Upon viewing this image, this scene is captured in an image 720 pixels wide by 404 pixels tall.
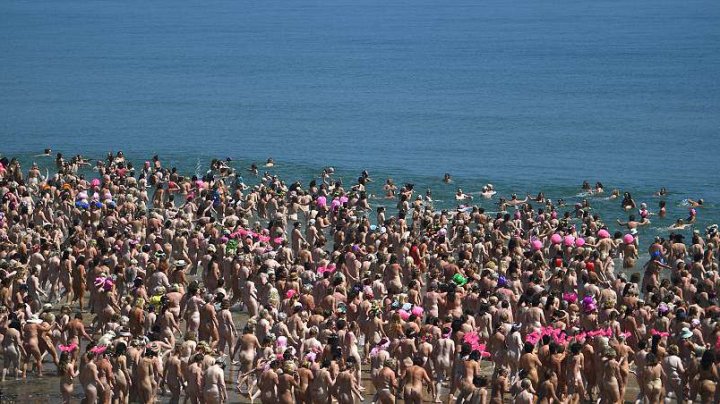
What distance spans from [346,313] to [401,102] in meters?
72.1

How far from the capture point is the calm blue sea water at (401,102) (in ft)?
217

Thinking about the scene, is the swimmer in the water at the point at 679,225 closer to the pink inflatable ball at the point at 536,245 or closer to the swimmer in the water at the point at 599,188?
the swimmer in the water at the point at 599,188

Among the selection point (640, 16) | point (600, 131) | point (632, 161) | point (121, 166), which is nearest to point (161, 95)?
point (600, 131)

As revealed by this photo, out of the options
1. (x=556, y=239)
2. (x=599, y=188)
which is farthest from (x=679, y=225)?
(x=556, y=239)

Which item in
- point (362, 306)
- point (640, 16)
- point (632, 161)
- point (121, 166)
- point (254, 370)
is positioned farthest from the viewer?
point (640, 16)

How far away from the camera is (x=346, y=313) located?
24.0m

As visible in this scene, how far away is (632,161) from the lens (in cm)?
6781

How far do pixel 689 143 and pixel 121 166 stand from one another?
138 feet

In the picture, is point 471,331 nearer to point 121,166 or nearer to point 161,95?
point 121,166

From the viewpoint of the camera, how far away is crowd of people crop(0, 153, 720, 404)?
65.8ft

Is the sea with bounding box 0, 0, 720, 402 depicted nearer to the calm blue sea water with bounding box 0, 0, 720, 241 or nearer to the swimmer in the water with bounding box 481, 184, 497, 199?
the calm blue sea water with bounding box 0, 0, 720, 241

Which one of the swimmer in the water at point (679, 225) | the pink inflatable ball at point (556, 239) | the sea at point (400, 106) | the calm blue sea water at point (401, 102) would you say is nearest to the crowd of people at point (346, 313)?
the pink inflatable ball at point (556, 239)

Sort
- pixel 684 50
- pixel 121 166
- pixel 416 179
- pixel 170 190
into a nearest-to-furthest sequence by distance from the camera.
Answer: pixel 170 190, pixel 121 166, pixel 416 179, pixel 684 50

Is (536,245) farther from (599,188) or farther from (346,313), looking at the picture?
(599,188)
